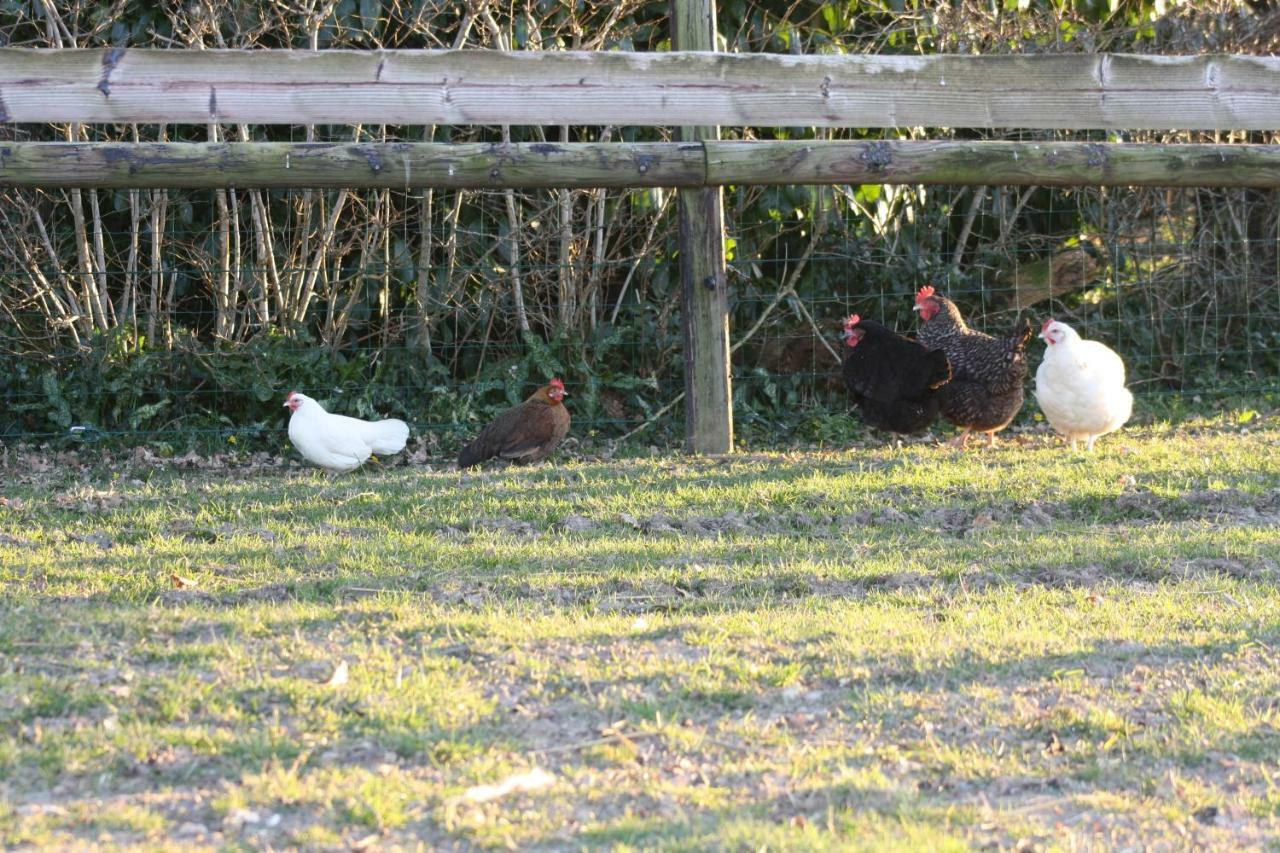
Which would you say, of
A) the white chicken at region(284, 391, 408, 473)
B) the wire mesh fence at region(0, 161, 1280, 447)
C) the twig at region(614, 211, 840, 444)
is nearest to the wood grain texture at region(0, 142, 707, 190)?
the white chicken at region(284, 391, 408, 473)

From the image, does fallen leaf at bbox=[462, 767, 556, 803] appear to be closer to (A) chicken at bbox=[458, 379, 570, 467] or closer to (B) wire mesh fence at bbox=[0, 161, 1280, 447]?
(A) chicken at bbox=[458, 379, 570, 467]

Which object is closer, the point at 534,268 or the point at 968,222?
the point at 534,268

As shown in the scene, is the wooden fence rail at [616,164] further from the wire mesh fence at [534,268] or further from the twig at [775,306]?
the twig at [775,306]

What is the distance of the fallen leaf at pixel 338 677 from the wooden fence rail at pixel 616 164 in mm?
4360

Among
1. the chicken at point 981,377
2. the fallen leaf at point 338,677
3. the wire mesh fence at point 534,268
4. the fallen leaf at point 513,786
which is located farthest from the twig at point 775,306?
the fallen leaf at point 513,786

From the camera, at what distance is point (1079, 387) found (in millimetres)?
8914

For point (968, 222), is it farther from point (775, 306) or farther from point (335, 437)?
→ point (335, 437)

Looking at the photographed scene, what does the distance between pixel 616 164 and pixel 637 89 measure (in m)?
0.47

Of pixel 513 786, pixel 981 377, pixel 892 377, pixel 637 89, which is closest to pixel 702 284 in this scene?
pixel 637 89

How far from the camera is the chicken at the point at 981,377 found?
9.10m

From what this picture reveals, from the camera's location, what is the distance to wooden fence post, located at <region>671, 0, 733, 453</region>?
8805 mm

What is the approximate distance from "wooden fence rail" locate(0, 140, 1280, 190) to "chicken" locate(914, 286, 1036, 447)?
1.06 meters

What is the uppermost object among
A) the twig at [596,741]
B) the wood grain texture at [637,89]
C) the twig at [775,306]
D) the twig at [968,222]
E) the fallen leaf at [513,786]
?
the wood grain texture at [637,89]

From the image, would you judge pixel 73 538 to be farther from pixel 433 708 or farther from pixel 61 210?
pixel 61 210
